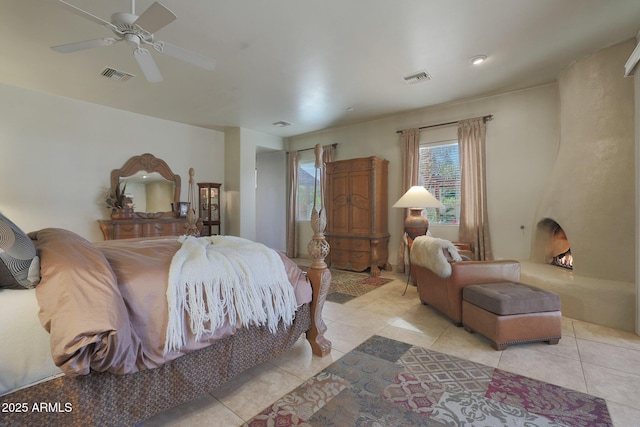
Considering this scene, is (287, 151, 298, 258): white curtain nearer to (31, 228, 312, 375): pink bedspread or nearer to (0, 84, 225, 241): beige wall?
(0, 84, 225, 241): beige wall

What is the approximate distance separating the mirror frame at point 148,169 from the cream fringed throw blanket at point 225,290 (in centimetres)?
355

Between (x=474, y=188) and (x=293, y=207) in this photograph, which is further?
(x=293, y=207)

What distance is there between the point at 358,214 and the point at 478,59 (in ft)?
8.96

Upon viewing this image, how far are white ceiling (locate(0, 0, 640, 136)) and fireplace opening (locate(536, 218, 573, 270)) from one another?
5.86 feet

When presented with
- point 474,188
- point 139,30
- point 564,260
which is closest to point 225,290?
point 139,30

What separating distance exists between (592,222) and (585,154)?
0.73m

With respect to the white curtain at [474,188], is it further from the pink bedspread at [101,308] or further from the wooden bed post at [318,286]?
the pink bedspread at [101,308]

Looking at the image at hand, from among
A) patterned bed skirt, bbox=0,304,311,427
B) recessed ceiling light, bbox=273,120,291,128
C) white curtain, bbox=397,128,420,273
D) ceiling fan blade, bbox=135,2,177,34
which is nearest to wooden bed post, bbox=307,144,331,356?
patterned bed skirt, bbox=0,304,311,427

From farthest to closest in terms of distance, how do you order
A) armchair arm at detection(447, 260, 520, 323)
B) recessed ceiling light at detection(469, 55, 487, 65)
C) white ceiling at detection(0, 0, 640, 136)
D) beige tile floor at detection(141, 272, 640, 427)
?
recessed ceiling light at detection(469, 55, 487, 65), armchair arm at detection(447, 260, 520, 323), white ceiling at detection(0, 0, 640, 136), beige tile floor at detection(141, 272, 640, 427)

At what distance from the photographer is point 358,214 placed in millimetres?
4953

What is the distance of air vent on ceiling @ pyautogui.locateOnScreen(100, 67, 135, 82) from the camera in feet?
10.8

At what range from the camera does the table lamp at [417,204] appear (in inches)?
144

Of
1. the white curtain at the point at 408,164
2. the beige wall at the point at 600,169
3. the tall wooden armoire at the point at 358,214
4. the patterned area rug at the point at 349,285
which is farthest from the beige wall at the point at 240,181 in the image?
the beige wall at the point at 600,169

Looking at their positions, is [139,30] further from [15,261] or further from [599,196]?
[599,196]
